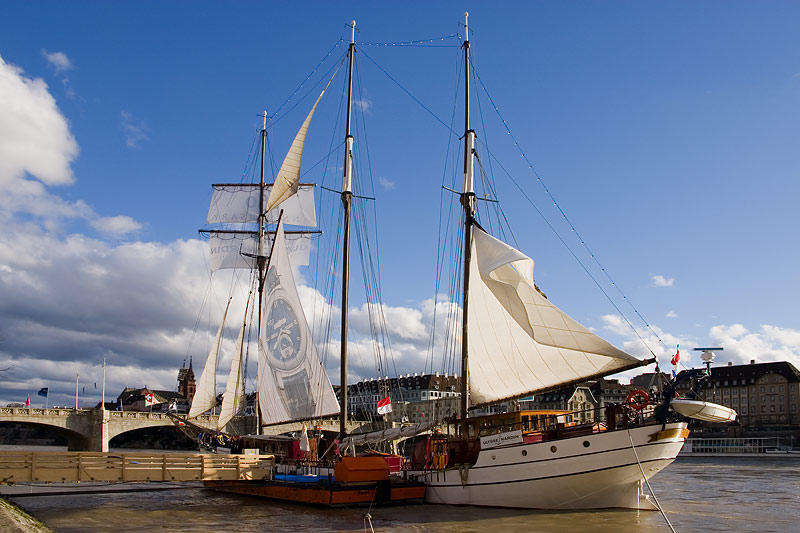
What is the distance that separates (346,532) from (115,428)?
68.7 m

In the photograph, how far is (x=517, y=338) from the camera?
35469mm

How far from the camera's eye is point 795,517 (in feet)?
104

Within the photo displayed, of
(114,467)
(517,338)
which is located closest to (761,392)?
(517,338)

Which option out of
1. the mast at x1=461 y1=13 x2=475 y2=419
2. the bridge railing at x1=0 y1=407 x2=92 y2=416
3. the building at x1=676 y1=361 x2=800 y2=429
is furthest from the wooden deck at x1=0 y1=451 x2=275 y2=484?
the building at x1=676 y1=361 x2=800 y2=429

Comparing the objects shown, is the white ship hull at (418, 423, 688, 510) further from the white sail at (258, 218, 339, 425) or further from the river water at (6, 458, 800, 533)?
the white sail at (258, 218, 339, 425)

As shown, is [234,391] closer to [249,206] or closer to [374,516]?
[249,206]

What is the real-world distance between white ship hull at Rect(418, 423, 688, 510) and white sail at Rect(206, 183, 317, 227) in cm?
3750

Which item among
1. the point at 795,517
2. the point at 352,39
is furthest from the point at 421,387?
the point at 795,517


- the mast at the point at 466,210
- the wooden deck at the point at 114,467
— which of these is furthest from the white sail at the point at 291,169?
the wooden deck at the point at 114,467

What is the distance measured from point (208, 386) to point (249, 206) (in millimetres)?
18457

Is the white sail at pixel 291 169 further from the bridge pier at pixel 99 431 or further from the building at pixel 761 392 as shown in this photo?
the building at pixel 761 392

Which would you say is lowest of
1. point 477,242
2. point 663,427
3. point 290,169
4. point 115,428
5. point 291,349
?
point 115,428

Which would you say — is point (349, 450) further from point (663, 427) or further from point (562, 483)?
point (663, 427)

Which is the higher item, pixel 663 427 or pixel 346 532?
pixel 663 427
